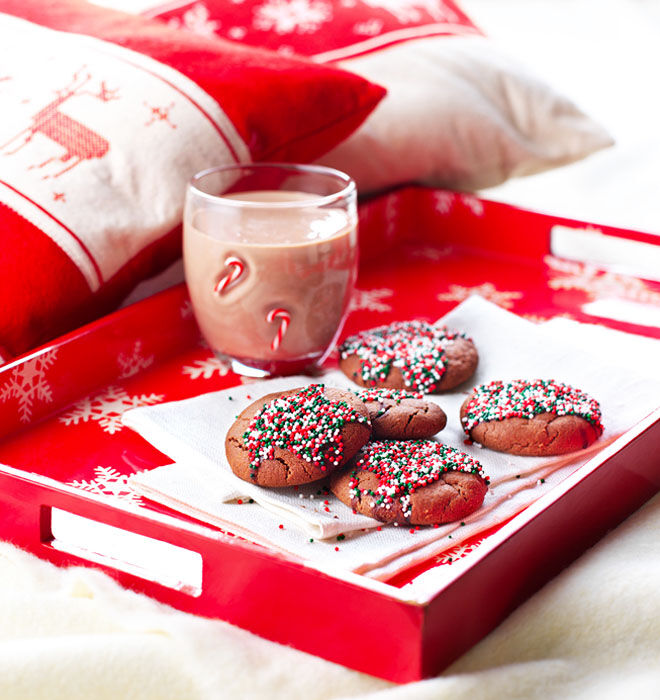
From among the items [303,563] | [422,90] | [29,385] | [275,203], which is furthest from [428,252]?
[303,563]

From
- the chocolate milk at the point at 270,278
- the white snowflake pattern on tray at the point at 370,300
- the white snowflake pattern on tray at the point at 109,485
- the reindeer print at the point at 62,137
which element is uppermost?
the reindeer print at the point at 62,137

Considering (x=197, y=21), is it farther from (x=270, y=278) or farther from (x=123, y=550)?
(x=123, y=550)

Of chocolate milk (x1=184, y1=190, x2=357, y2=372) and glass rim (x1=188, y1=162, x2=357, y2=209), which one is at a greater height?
glass rim (x1=188, y1=162, x2=357, y2=209)

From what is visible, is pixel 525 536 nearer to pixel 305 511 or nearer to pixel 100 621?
pixel 305 511

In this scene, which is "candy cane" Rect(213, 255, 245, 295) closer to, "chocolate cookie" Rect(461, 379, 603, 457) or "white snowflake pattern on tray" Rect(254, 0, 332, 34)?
"chocolate cookie" Rect(461, 379, 603, 457)

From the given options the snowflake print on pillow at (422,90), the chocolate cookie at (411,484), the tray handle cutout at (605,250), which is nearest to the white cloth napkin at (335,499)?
the chocolate cookie at (411,484)

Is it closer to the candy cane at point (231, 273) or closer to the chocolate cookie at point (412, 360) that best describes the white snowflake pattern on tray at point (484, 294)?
the chocolate cookie at point (412, 360)

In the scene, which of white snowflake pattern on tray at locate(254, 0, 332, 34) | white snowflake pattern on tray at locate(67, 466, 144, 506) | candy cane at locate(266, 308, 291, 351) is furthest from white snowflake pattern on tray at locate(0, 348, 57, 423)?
white snowflake pattern on tray at locate(254, 0, 332, 34)
